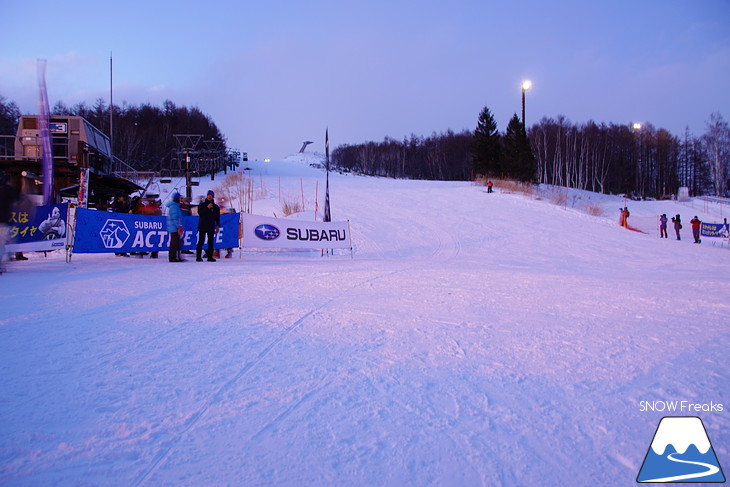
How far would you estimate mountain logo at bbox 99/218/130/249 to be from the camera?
1098 centimetres

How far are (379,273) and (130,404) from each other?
6.93 meters

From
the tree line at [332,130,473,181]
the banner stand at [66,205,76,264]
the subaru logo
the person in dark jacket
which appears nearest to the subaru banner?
the banner stand at [66,205,76,264]

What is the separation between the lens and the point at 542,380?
3.63 metres

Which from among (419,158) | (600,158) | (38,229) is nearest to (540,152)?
(600,158)

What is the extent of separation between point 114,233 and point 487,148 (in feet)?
160

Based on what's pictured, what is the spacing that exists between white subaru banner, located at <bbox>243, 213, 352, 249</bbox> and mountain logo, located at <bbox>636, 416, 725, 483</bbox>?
38.8 feet

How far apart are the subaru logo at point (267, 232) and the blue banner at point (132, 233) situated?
2.17ft

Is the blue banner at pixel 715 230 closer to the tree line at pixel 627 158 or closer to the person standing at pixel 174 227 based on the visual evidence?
the person standing at pixel 174 227

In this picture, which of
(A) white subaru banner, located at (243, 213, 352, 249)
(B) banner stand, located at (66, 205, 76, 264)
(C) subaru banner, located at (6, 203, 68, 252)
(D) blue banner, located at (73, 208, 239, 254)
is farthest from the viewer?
(A) white subaru banner, located at (243, 213, 352, 249)

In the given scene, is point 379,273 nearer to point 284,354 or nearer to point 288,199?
point 284,354

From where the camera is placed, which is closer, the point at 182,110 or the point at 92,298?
the point at 92,298

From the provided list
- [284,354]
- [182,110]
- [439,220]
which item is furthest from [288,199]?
[182,110]

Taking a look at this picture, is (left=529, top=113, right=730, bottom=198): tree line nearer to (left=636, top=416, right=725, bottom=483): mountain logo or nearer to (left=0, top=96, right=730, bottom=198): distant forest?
(left=0, top=96, right=730, bottom=198): distant forest

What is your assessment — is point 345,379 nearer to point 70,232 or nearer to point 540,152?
point 70,232
